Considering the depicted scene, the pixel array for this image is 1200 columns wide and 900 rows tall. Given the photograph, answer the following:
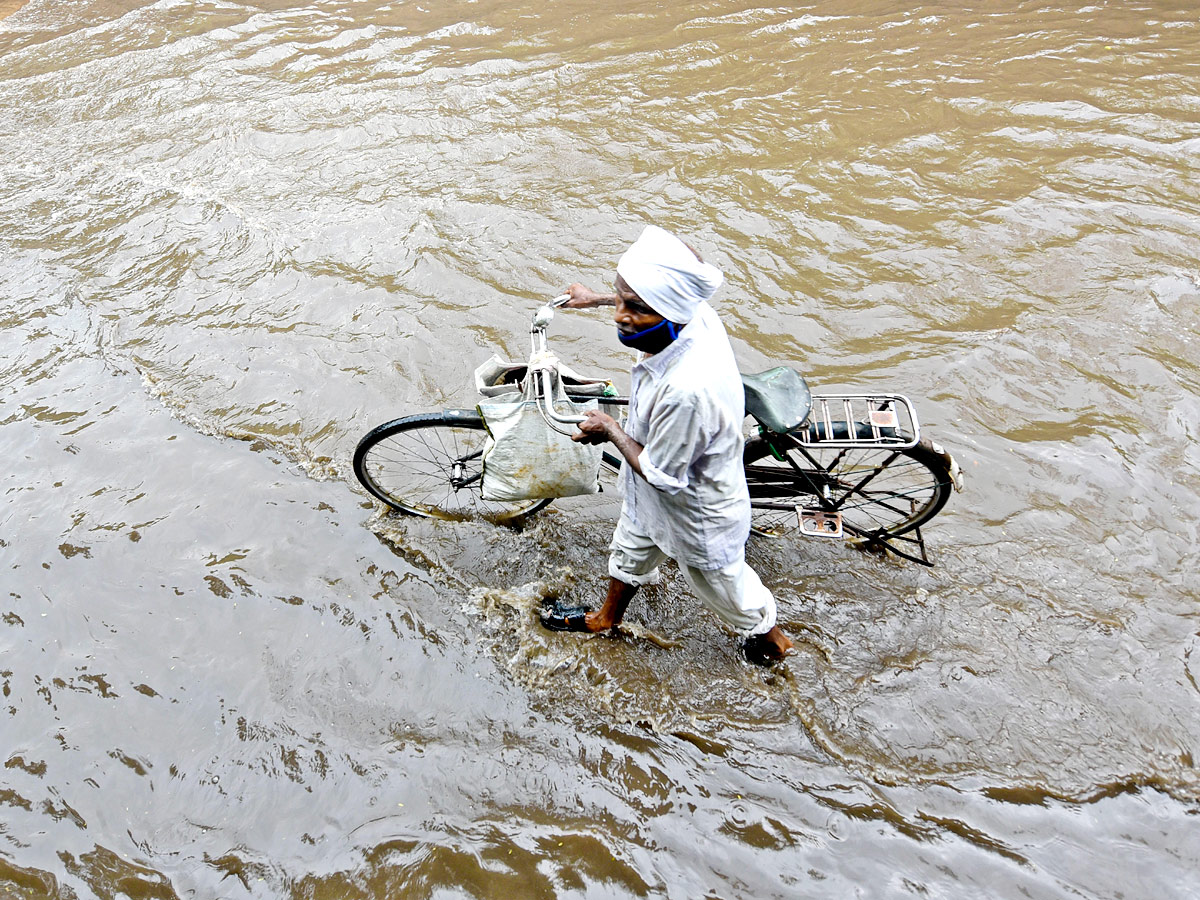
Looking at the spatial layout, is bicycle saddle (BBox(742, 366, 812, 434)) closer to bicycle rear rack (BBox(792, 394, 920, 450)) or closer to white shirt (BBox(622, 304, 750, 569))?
bicycle rear rack (BBox(792, 394, 920, 450))

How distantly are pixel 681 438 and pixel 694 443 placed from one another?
5cm

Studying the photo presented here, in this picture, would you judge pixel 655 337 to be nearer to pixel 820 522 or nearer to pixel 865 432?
pixel 865 432

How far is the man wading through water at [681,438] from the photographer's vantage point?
6.88 feet

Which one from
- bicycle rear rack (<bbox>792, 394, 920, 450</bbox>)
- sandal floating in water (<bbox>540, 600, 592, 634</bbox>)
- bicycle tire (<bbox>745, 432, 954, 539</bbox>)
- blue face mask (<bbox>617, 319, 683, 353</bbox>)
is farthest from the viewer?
sandal floating in water (<bbox>540, 600, 592, 634</bbox>)

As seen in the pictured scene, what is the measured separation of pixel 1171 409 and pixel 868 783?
296 centimetres

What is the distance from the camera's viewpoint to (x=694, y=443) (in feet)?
7.38

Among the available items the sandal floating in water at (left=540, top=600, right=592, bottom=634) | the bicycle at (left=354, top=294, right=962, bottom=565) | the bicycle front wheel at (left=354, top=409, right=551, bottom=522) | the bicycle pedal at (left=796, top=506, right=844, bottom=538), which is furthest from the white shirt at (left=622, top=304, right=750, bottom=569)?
the bicycle front wheel at (left=354, top=409, right=551, bottom=522)

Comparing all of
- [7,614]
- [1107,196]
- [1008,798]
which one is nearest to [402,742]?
[7,614]

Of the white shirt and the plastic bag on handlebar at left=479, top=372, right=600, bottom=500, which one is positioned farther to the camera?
the plastic bag on handlebar at left=479, top=372, right=600, bottom=500

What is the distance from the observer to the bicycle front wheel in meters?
3.73

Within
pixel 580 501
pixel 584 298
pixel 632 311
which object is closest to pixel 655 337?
pixel 632 311

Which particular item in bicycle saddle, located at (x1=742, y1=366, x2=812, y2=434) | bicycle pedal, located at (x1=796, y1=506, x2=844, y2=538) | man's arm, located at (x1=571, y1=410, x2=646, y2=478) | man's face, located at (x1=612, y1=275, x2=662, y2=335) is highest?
man's face, located at (x1=612, y1=275, x2=662, y2=335)

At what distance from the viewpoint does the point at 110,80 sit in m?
7.92

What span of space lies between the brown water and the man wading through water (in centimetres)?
58
